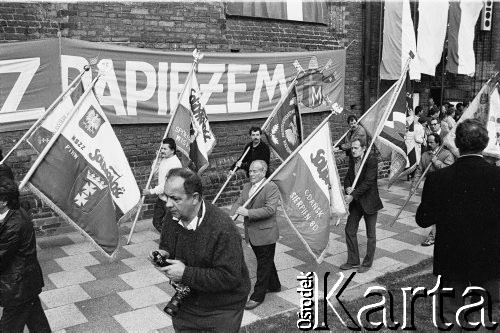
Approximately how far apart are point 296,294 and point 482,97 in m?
4.08

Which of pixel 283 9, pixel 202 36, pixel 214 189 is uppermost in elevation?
pixel 283 9

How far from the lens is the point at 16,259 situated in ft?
13.8

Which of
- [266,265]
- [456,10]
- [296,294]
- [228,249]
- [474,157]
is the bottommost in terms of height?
[296,294]

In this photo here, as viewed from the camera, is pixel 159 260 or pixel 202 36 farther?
pixel 202 36

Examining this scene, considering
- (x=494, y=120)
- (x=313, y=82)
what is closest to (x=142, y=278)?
(x=494, y=120)

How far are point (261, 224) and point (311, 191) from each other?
2.53 ft

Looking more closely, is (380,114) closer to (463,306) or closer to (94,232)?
(463,306)

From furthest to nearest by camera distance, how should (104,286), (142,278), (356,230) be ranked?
(356,230), (142,278), (104,286)

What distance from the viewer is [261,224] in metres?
5.74

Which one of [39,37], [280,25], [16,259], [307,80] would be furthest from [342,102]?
[16,259]

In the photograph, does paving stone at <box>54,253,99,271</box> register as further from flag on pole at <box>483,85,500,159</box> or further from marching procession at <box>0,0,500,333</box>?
flag on pole at <box>483,85,500,159</box>

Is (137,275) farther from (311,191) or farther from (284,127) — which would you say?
(284,127)

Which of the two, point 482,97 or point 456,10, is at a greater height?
point 456,10

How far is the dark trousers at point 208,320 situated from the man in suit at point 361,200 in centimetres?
379
